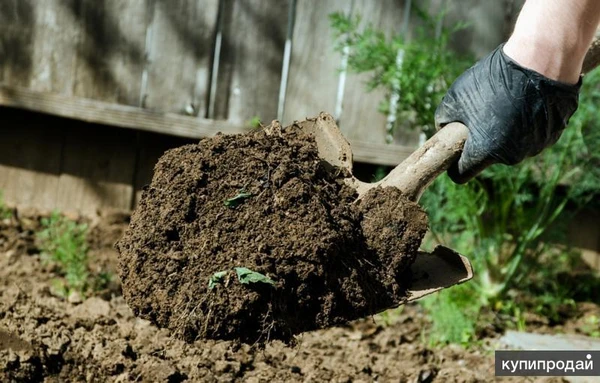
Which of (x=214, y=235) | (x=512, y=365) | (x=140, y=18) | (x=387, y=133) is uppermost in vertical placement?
(x=140, y=18)

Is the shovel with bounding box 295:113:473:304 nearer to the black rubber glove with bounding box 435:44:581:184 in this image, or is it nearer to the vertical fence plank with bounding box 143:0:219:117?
the black rubber glove with bounding box 435:44:581:184

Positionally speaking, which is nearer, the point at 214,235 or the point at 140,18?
the point at 214,235

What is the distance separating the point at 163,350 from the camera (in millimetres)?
2809

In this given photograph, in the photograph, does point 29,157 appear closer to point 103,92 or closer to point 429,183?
point 103,92

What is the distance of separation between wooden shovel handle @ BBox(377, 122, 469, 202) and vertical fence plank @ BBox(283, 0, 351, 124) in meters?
1.83

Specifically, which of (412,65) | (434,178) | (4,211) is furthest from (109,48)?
(434,178)

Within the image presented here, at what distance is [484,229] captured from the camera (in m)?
4.00

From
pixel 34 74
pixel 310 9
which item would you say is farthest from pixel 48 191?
pixel 310 9

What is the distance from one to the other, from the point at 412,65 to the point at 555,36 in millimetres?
1573

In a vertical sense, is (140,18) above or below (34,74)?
above

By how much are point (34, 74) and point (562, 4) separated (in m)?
3.02

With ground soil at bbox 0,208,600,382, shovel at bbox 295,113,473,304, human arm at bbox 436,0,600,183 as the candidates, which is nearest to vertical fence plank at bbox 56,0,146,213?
ground soil at bbox 0,208,600,382

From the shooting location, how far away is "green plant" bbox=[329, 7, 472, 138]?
3.78 m

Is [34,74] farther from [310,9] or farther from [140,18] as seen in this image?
[310,9]
